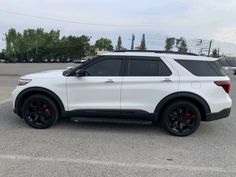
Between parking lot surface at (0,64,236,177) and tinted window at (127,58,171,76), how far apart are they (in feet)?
3.96

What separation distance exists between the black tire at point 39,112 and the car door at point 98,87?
0.40 m

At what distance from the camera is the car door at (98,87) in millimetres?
6262

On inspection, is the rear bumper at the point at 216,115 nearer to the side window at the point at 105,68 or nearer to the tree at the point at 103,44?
the side window at the point at 105,68

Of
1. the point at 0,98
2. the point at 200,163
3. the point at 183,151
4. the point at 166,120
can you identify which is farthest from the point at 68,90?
the point at 0,98

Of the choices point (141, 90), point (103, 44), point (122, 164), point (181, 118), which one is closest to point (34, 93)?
point (141, 90)

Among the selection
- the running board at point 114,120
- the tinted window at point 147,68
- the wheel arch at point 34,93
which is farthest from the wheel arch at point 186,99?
the wheel arch at point 34,93

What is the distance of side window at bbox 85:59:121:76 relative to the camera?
6.34 m

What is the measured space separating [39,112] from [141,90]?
215cm

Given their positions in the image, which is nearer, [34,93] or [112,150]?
[112,150]

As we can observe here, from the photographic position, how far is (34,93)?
6.54 meters

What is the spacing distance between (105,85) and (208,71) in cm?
207

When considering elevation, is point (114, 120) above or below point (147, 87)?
below

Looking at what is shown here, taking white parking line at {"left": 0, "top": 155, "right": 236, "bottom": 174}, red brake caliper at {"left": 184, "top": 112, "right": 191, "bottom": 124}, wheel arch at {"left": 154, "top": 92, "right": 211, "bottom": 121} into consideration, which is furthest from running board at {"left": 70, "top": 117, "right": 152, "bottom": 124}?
white parking line at {"left": 0, "top": 155, "right": 236, "bottom": 174}

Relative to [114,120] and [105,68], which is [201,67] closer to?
[105,68]
